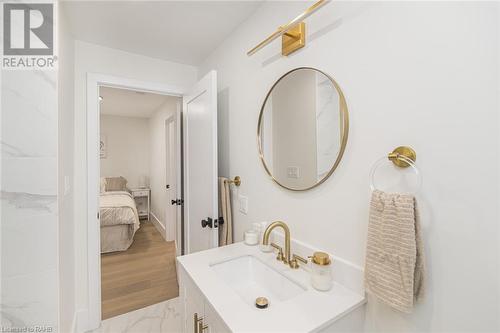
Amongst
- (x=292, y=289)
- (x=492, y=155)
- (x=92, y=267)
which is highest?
(x=492, y=155)

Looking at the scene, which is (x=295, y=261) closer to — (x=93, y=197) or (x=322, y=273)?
(x=322, y=273)

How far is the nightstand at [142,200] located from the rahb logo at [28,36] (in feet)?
14.1

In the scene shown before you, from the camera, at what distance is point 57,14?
117 centimetres

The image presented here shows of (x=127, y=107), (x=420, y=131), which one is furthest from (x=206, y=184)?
(x=127, y=107)

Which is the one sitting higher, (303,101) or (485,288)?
(303,101)

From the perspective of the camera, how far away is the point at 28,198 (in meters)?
1.13

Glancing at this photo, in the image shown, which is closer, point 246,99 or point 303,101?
point 303,101

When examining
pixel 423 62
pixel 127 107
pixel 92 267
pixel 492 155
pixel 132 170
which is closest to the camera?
pixel 492 155

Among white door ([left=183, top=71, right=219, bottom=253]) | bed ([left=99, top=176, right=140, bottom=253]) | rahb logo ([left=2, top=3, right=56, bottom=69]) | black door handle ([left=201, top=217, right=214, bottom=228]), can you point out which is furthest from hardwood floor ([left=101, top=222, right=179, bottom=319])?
rahb logo ([left=2, top=3, right=56, bottom=69])

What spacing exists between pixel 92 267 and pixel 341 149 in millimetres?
2040

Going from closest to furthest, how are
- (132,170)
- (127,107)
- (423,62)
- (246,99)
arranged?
(423,62) < (246,99) < (127,107) < (132,170)

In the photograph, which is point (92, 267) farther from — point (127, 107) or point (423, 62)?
point (127, 107)

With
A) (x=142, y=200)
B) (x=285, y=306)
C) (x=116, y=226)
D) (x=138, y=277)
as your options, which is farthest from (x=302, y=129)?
(x=142, y=200)

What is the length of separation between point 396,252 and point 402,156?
1.00 feet
